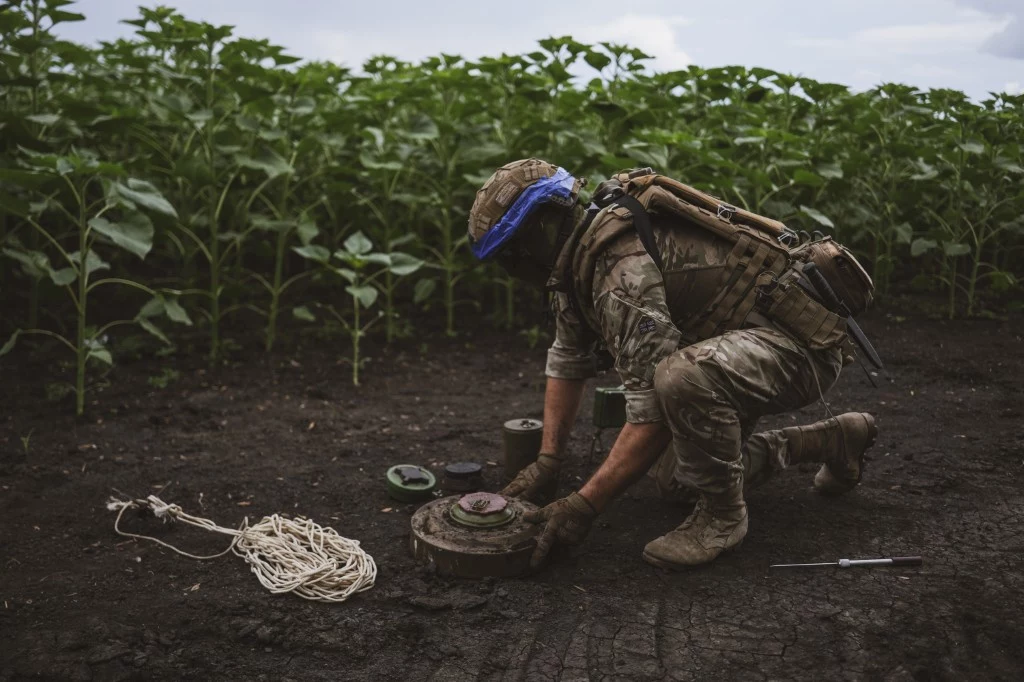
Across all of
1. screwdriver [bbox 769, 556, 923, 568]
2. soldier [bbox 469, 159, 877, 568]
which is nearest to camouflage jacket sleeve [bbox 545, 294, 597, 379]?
soldier [bbox 469, 159, 877, 568]

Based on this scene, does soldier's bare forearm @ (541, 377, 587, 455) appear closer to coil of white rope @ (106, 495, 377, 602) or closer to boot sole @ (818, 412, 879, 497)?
coil of white rope @ (106, 495, 377, 602)

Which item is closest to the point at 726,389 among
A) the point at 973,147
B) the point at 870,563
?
the point at 870,563

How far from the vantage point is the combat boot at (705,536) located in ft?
9.20

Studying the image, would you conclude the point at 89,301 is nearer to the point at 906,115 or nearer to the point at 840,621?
the point at 840,621

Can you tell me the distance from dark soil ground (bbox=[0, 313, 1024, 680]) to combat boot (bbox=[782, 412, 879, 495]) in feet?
0.57

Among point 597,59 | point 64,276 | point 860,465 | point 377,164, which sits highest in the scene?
point 597,59

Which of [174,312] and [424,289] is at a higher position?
[424,289]

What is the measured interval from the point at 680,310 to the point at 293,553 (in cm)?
150

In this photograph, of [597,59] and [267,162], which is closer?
[267,162]

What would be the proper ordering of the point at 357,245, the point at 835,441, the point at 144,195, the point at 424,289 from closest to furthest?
the point at 835,441 → the point at 144,195 → the point at 357,245 → the point at 424,289

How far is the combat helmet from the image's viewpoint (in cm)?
286

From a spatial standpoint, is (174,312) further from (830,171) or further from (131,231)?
(830,171)

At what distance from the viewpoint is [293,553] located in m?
2.94

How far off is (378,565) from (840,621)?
4.66 feet
